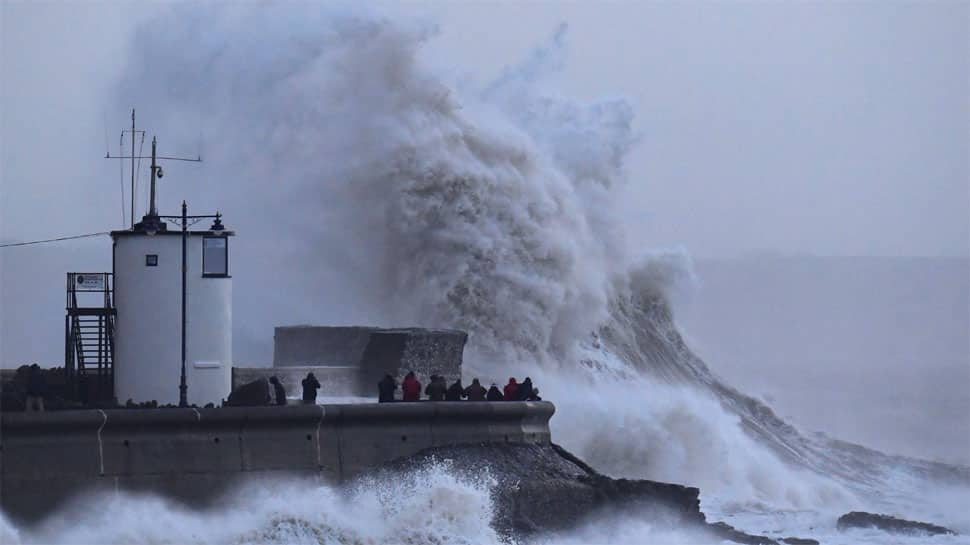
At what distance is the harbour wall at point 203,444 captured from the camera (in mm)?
17422

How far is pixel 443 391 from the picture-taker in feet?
67.4

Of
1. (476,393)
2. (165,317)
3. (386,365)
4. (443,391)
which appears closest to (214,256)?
(165,317)

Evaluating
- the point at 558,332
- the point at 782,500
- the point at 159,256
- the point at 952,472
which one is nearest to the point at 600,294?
the point at 558,332

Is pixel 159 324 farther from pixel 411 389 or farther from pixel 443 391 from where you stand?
pixel 443 391

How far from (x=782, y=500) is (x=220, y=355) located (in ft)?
34.1

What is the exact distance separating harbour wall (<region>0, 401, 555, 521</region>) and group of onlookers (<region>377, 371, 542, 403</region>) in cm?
54

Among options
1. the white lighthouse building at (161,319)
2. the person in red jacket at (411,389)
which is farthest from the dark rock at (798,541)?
the white lighthouse building at (161,319)

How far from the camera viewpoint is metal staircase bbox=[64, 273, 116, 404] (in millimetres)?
19828

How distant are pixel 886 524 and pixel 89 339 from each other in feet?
32.3

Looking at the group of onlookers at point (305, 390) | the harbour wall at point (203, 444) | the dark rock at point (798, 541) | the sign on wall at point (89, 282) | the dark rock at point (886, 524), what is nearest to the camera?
the harbour wall at point (203, 444)

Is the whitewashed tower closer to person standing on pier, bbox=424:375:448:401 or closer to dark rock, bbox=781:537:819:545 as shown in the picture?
person standing on pier, bbox=424:375:448:401

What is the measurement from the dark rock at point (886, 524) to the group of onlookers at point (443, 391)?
5081 millimetres

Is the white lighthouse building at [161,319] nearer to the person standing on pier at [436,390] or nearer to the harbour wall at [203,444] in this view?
the harbour wall at [203,444]

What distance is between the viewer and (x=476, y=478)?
769 inches
